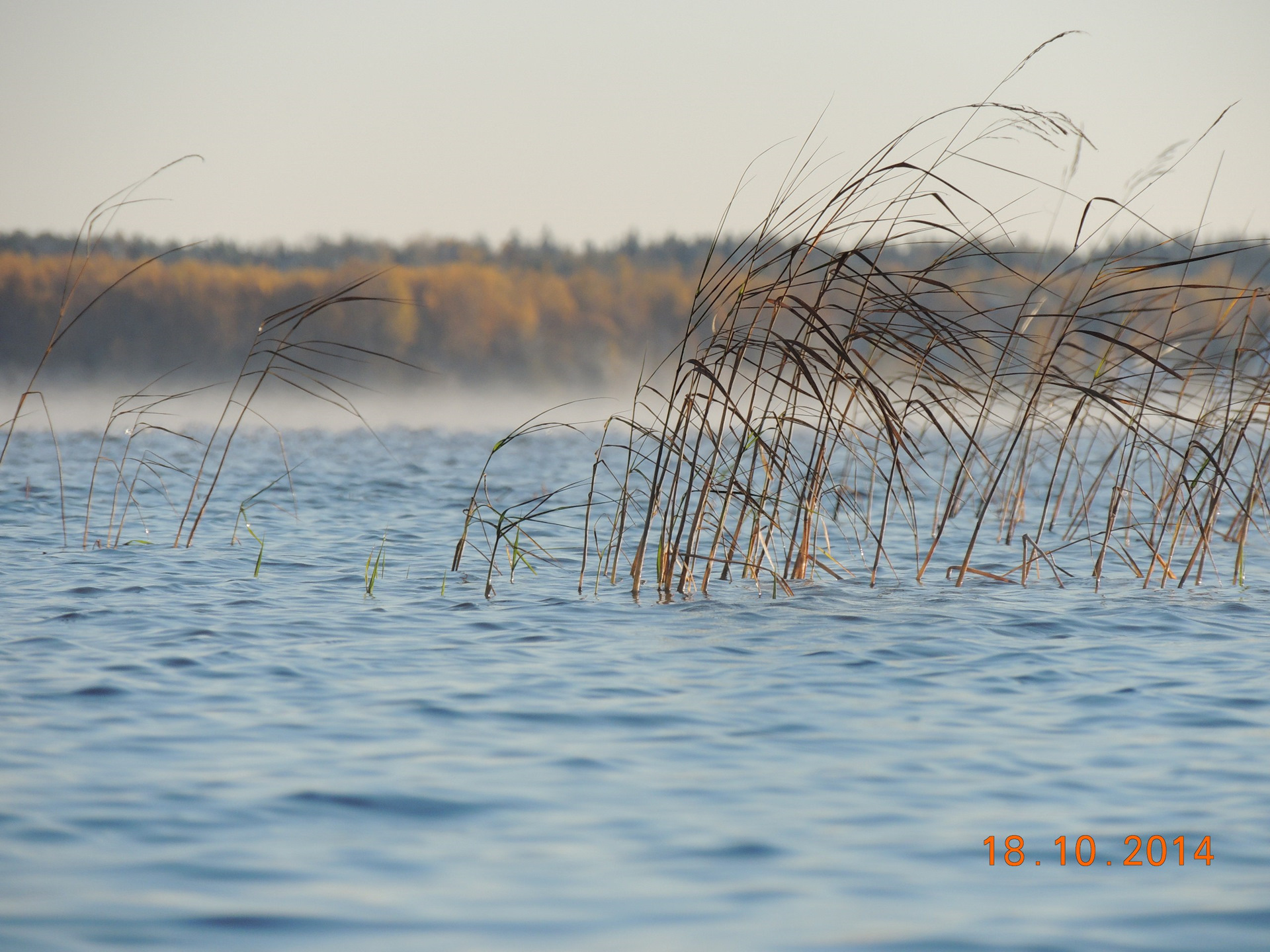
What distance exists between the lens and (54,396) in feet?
73.6

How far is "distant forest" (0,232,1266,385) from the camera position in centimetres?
2198

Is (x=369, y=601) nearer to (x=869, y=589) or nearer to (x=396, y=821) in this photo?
(x=869, y=589)

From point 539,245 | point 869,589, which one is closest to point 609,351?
point 539,245

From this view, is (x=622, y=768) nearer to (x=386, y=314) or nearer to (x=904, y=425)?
(x=904, y=425)

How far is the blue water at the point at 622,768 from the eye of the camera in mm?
2121

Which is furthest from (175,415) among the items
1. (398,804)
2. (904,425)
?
(398,804)

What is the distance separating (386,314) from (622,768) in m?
21.7
